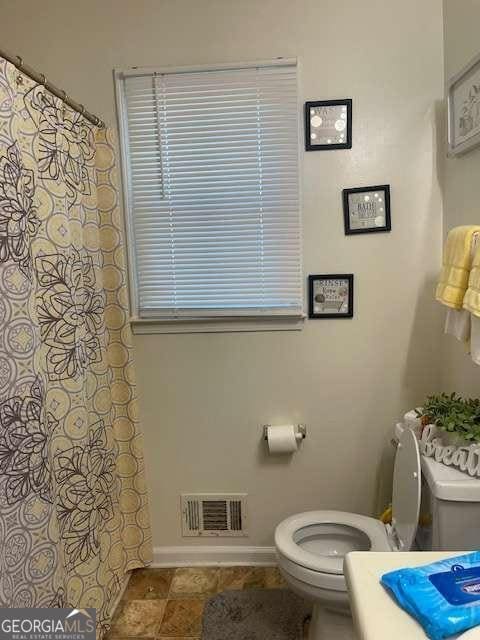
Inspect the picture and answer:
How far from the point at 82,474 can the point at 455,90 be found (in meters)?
1.90

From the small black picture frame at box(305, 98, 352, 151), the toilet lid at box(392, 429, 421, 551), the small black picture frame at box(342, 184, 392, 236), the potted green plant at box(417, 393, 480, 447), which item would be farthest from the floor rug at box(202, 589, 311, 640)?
the small black picture frame at box(305, 98, 352, 151)

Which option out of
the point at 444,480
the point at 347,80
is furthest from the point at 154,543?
the point at 347,80

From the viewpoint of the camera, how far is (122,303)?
1942 mm

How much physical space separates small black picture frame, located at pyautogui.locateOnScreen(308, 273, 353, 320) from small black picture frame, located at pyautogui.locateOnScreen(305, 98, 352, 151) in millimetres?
519

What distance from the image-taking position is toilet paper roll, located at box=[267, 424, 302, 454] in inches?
77.7

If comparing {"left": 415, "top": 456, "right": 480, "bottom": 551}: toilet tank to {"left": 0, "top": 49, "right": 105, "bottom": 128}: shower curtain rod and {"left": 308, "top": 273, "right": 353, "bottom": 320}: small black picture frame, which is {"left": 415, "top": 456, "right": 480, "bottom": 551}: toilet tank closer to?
{"left": 308, "top": 273, "right": 353, "bottom": 320}: small black picture frame

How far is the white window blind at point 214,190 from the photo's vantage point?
1.86m

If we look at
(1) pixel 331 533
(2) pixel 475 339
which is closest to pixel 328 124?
(2) pixel 475 339

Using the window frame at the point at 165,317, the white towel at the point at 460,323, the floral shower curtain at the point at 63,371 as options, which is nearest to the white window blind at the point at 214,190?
the window frame at the point at 165,317

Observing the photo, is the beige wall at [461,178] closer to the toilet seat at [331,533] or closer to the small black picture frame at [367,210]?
the small black picture frame at [367,210]

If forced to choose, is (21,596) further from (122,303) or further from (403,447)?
(403,447)

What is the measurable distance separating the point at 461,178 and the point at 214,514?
5.71ft

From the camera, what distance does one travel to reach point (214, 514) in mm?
2135

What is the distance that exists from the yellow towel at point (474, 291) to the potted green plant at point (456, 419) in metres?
0.37
